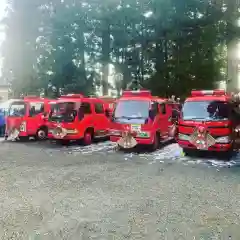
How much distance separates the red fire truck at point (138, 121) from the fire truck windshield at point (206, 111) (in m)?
1.41

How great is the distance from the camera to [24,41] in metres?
30.8

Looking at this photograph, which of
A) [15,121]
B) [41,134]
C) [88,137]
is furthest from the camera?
[41,134]

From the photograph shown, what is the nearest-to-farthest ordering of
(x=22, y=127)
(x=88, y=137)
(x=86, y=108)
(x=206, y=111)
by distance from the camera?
(x=206, y=111) < (x=86, y=108) < (x=88, y=137) < (x=22, y=127)

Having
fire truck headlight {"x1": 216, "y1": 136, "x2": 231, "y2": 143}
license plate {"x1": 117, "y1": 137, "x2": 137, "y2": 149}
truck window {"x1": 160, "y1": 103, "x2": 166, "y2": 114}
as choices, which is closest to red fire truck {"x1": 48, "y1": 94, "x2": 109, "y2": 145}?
license plate {"x1": 117, "y1": 137, "x2": 137, "y2": 149}

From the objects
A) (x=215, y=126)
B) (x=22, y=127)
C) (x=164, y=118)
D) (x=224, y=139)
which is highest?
(x=164, y=118)

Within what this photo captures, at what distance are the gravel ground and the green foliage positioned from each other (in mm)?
15733

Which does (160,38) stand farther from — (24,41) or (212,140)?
(212,140)

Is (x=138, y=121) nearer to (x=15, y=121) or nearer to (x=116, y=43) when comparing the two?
(x=15, y=121)

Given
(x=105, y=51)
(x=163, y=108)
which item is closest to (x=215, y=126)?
(x=163, y=108)

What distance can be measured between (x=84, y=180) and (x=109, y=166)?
1.81 metres

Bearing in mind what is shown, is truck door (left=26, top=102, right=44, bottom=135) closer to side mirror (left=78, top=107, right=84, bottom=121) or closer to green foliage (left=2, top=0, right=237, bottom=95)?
side mirror (left=78, top=107, right=84, bottom=121)

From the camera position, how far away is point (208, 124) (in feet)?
34.5

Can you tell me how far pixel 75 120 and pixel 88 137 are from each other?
1.16 meters

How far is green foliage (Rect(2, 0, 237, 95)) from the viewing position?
25.4 m
